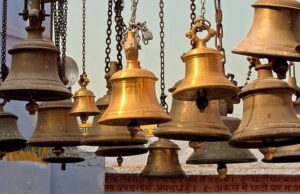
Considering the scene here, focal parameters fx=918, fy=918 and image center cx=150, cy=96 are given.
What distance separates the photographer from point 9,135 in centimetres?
464

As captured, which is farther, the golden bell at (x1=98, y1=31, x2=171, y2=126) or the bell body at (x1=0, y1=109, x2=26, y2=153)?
the bell body at (x1=0, y1=109, x2=26, y2=153)

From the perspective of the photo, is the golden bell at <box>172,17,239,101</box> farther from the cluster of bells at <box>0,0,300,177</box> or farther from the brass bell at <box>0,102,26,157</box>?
the brass bell at <box>0,102,26,157</box>

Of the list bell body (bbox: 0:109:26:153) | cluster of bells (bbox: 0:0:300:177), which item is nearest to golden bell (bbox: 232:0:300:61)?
cluster of bells (bbox: 0:0:300:177)

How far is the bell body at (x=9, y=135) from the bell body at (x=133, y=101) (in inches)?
39.2

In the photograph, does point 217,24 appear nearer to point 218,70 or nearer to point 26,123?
point 218,70

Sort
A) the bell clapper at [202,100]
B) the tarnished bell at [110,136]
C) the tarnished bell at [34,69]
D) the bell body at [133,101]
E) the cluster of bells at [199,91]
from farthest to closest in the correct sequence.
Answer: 1. the tarnished bell at [110,136]
2. the tarnished bell at [34,69]
3. the bell body at [133,101]
4. the bell clapper at [202,100]
5. the cluster of bells at [199,91]

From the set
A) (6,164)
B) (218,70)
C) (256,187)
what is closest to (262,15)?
(218,70)

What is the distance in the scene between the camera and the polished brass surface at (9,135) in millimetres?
4633

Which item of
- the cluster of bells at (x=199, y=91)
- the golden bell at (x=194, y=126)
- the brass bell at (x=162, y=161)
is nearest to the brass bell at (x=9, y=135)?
the cluster of bells at (x=199, y=91)

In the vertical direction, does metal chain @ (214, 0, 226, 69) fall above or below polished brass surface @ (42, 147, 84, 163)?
above

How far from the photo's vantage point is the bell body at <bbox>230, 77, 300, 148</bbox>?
11.8 ft

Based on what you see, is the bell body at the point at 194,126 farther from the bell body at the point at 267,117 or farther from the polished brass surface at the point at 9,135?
the polished brass surface at the point at 9,135

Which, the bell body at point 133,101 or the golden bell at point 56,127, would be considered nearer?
the bell body at point 133,101

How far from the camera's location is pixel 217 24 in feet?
13.5
